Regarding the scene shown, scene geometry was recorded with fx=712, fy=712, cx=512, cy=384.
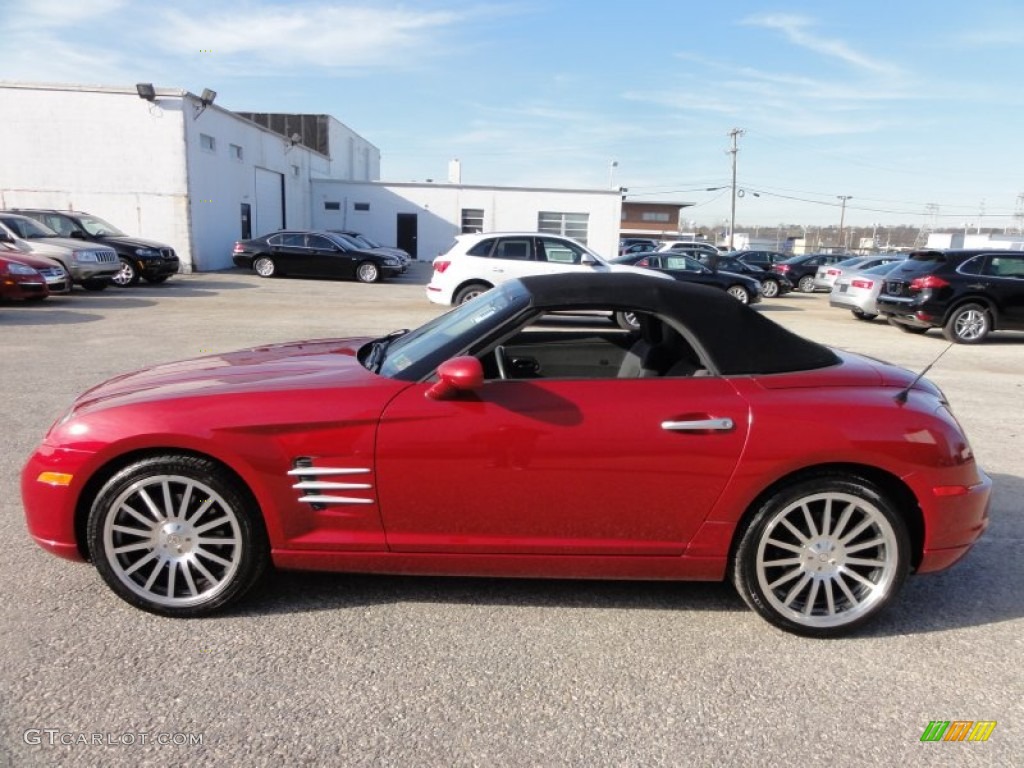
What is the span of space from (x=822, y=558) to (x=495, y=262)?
11102 millimetres

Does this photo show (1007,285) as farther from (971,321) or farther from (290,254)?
(290,254)

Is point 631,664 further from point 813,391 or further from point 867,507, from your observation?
point 813,391

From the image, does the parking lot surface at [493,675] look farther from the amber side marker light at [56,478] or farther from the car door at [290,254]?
the car door at [290,254]

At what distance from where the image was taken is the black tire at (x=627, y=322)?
140 inches

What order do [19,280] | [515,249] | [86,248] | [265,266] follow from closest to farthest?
[19,280] → [515,249] → [86,248] → [265,266]

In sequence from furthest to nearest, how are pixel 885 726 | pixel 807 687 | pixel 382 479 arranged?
1. pixel 382 479
2. pixel 807 687
3. pixel 885 726

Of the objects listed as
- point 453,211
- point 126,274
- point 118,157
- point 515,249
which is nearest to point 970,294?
point 515,249

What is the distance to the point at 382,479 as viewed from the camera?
289cm

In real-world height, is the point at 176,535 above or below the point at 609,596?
above

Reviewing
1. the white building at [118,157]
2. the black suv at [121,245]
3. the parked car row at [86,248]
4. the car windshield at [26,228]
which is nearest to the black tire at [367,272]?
the white building at [118,157]

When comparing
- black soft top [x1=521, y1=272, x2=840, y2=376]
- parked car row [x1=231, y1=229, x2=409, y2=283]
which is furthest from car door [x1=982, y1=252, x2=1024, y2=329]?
parked car row [x1=231, y1=229, x2=409, y2=283]

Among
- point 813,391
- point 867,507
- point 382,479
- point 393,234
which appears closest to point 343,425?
point 382,479

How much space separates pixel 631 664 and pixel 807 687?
654 mm

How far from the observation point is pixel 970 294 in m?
12.3
